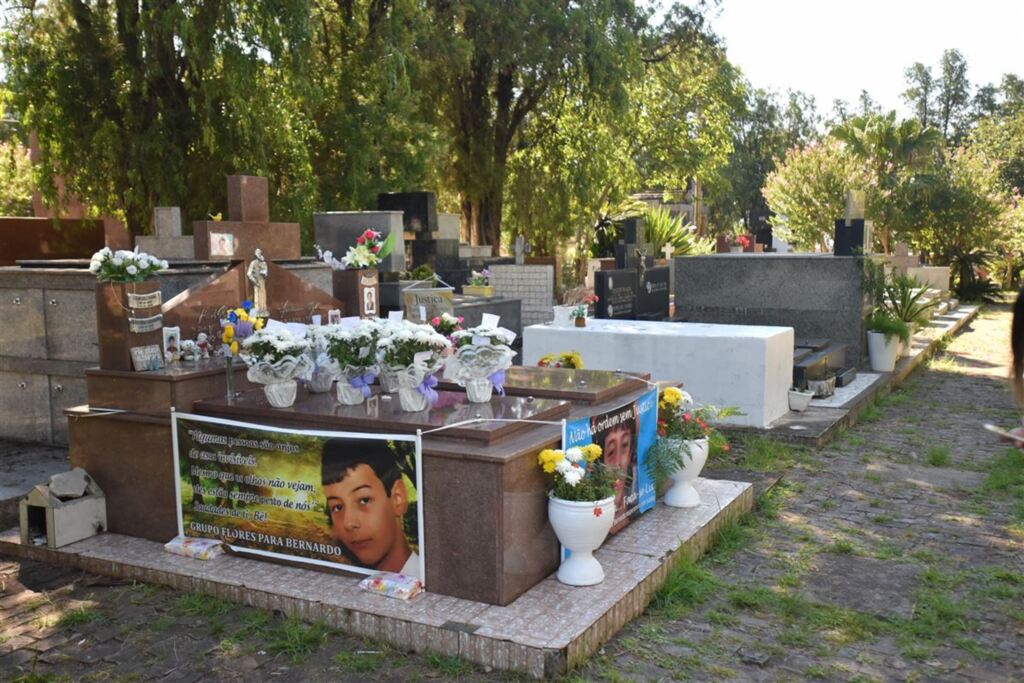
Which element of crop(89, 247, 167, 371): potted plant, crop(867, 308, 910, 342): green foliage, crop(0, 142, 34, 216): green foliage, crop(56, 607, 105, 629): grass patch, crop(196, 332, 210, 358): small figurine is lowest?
crop(56, 607, 105, 629): grass patch

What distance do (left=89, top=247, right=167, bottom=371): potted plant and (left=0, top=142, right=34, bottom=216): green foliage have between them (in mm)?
14433

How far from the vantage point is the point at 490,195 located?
27188 mm

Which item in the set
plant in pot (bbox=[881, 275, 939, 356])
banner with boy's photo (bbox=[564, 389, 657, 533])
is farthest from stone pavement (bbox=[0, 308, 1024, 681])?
plant in pot (bbox=[881, 275, 939, 356])

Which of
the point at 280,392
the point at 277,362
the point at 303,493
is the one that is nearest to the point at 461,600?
the point at 303,493

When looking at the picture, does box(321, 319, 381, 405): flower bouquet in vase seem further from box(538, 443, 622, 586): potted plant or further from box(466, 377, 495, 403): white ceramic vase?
box(538, 443, 622, 586): potted plant

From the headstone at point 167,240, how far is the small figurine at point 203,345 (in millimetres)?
6518

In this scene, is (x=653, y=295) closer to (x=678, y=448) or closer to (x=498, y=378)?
(x=678, y=448)

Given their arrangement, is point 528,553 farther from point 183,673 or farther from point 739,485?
point 739,485

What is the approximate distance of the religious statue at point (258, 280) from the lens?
745 centimetres

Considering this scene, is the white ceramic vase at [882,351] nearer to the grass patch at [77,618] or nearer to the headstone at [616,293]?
the headstone at [616,293]

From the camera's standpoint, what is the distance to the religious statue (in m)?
7.45

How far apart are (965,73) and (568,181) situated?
2178 inches

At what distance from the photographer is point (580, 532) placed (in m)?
5.36

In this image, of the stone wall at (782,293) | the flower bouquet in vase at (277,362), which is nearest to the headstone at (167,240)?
the stone wall at (782,293)
